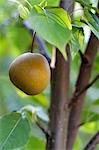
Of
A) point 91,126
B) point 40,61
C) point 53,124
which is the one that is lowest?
point 91,126

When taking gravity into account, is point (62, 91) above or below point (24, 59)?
below

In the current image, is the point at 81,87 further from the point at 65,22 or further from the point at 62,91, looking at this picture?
the point at 65,22

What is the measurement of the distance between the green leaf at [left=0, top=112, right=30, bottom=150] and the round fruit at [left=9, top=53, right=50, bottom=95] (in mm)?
80

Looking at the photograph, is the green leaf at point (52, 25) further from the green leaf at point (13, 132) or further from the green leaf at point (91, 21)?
the green leaf at point (13, 132)

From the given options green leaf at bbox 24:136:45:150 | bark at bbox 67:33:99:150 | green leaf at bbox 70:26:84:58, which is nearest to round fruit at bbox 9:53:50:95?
green leaf at bbox 70:26:84:58

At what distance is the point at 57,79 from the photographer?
635 mm

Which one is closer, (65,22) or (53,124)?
(65,22)

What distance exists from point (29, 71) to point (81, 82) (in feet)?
0.68

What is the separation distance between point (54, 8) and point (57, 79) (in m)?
0.23

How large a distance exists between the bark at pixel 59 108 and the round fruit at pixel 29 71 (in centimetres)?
13

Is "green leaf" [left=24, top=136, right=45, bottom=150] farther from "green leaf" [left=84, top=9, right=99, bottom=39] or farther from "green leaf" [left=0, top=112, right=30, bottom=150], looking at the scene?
"green leaf" [left=84, top=9, right=99, bottom=39]

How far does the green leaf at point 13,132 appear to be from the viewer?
0.54 meters

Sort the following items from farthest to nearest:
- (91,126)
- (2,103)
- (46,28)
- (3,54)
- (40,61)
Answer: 1. (3,54)
2. (2,103)
3. (91,126)
4. (40,61)
5. (46,28)

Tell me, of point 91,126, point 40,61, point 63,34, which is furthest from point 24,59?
point 91,126
